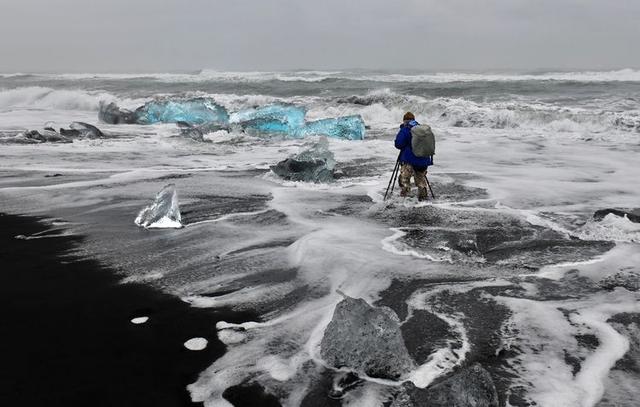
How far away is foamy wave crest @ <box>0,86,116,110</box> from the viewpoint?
30594 millimetres

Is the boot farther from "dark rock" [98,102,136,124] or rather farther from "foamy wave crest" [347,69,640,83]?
"foamy wave crest" [347,69,640,83]

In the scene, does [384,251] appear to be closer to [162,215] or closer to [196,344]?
[196,344]

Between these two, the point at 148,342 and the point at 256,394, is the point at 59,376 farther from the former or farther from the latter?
the point at 256,394

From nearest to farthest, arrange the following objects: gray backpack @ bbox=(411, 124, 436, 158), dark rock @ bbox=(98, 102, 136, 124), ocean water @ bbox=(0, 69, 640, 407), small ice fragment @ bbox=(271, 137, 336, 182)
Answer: ocean water @ bbox=(0, 69, 640, 407) → gray backpack @ bbox=(411, 124, 436, 158) → small ice fragment @ bbox=(271, 137, 336, 182) → dark rock @ bbox=(98, 102, 136, 124)

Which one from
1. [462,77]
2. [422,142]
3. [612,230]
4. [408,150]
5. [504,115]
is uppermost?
[462,77]

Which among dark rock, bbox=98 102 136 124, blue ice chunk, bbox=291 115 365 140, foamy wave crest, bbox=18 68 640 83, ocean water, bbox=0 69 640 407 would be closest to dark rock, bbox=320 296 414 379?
ocean water, bbox=0 69 640 407

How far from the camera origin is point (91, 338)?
418cm

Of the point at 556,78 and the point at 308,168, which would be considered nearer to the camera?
the point at 308,168

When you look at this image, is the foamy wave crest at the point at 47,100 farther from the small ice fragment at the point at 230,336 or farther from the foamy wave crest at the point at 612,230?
the small ice fragment at the point at 230,336

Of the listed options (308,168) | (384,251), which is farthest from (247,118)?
(384,251)

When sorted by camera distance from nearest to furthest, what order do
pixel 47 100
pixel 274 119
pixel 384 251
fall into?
pixel 384 251
pixel 274 119
pixel 47 100

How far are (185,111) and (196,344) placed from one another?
20.2m

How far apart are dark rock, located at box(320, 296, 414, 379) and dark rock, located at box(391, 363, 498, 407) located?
0.38 metres

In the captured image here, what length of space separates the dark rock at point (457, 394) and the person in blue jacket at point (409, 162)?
19.6 feet
